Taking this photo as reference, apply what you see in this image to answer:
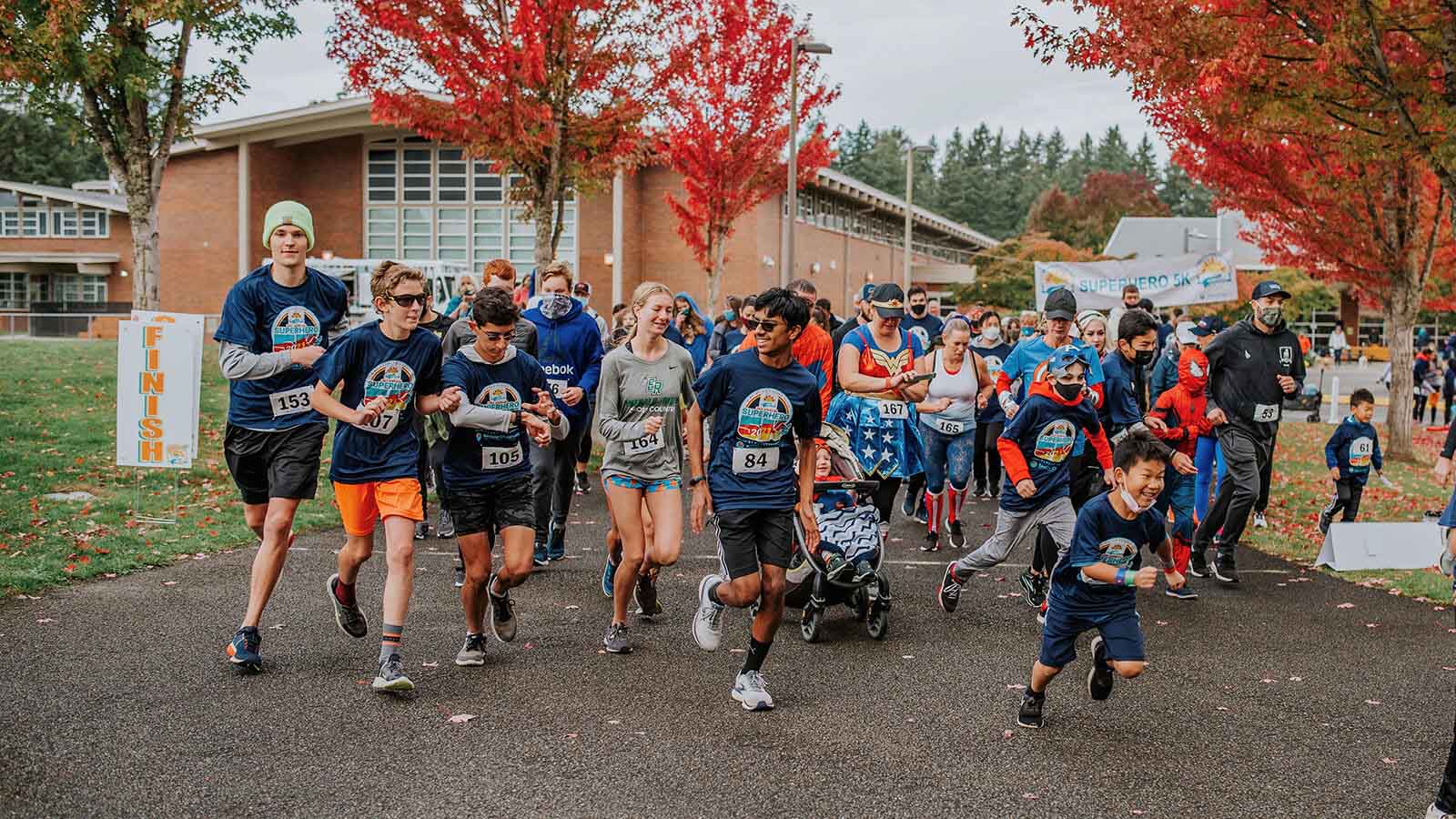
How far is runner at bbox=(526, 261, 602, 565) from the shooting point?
8648 mm

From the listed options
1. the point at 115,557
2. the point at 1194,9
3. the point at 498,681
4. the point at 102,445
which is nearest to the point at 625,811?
the point at 498,681

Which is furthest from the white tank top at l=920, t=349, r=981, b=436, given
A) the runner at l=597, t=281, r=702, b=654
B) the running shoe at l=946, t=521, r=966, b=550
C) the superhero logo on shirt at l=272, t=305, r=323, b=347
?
the superhero logo on shirt at l=272, t=305, r=323, b=347

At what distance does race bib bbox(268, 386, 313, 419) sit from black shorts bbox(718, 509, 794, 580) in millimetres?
2216

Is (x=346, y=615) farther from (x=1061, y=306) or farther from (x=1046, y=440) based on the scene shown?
(x=1061, y=306)

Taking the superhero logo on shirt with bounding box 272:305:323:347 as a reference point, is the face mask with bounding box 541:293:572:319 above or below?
above

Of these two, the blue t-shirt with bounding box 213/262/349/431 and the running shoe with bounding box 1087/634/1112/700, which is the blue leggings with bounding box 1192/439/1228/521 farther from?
the blue t-shirt with bounding box 213/262/349/431

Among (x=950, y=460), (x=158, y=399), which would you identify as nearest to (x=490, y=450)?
(x=158, y=399)

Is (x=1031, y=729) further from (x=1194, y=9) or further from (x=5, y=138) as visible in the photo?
(x=5, y=138)

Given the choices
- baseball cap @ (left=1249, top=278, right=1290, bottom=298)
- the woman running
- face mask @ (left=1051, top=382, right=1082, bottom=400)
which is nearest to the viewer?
face mask @ (left=1051, top=382, right=1082, bottom=400)

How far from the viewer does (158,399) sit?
996 cm

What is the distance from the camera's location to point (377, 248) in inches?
1639

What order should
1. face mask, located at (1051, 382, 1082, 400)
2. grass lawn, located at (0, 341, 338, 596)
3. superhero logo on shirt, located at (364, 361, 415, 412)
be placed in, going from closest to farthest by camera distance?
superhero logo on shirt, located at (364, 361, 415, 412) < face mask, located at (1051, 382, 1082, 400) < grass lawn, located at (0, 341, 338, 596)

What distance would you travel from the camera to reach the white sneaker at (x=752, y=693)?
5750 mm

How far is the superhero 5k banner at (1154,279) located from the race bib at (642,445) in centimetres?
1659
